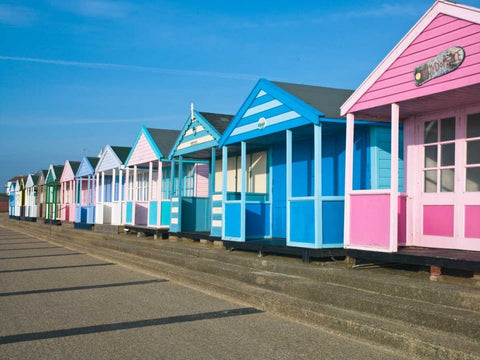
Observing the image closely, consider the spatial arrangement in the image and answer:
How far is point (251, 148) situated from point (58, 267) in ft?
19.2

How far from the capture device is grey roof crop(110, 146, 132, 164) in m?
22.2

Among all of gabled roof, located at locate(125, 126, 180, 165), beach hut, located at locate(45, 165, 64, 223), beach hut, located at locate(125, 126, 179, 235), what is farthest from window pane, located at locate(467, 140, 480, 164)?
beach hut, located at locate(45, 165, 64, 223)

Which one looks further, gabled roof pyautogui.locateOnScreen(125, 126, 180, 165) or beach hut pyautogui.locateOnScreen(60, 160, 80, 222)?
beach hut pyautogui.locateOnScreen(60, 160, 80, 222)

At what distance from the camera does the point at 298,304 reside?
683cm

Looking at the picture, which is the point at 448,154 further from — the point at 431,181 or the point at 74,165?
the point at 74,165

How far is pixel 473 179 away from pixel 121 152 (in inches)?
682

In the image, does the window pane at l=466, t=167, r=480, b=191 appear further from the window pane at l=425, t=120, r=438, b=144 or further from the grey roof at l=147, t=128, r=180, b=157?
the grey roof at l=147, t=128, r=180, b=157

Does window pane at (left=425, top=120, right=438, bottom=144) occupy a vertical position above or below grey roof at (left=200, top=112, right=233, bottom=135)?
below

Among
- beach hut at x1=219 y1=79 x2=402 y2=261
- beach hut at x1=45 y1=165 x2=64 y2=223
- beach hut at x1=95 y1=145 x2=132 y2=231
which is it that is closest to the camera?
beach hut at x1=219 y1=79 x2=402 y2=261

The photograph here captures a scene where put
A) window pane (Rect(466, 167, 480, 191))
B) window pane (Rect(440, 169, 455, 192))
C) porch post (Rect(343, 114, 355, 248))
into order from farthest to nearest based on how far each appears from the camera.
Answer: porch post (Rect(343, 114, 355, 248)), window pane (Rect(440, 169, 455, 192)), window pane (Rect(466, 167, 480, 191))

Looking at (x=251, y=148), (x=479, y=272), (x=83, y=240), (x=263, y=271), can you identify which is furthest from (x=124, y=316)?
(x=83, y=240)

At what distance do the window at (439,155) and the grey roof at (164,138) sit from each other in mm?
10814

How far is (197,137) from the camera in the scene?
1512cm

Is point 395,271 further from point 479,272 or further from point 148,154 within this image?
point 148,154
